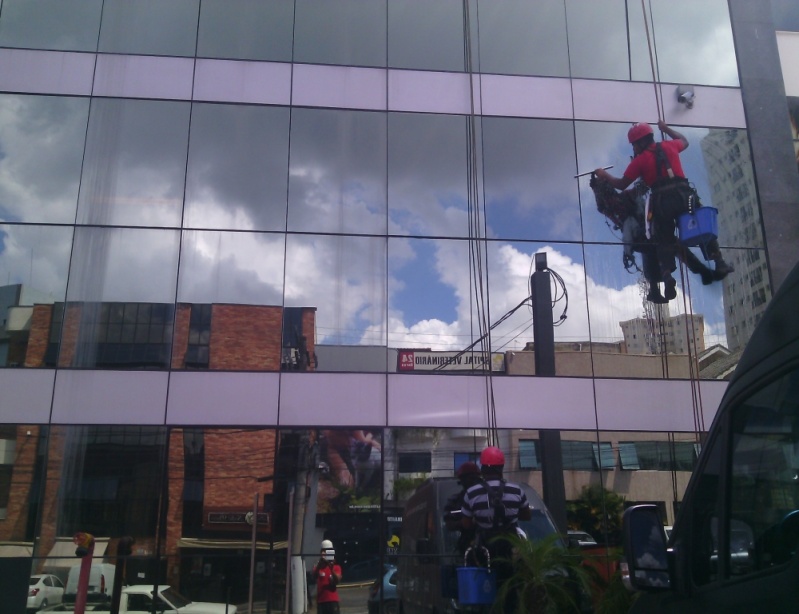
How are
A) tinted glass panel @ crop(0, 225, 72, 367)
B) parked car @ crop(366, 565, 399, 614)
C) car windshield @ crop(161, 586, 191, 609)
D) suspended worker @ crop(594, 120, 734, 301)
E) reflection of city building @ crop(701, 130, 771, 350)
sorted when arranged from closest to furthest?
car windshield @ crop(161, 586, 191, 609), parked car @ crop(366, 565, 399, 614), tinted glass panel @ crop(0, 225, 72, 367), suspended worker @ crop(594, 120, 734, 301), reflection of city building @ crop(701, 130, 771, 350)

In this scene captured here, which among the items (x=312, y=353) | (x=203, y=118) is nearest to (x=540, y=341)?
(x=312, y=353)

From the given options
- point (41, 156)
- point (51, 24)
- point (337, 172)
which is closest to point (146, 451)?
point (41, 156)

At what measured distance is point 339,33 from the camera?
16031 millimetres

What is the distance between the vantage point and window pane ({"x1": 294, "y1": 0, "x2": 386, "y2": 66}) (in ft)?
52.3

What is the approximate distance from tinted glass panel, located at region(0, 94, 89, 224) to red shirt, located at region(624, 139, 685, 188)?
11.0 metres

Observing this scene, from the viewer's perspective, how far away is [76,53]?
1558 cm

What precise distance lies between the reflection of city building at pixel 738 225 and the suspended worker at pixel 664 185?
1.37ft

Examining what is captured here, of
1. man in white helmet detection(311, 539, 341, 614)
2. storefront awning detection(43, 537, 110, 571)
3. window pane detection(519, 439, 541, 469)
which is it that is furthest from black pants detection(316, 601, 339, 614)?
window pane detection(519, 439, 541, 469)

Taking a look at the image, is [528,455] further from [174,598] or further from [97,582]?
[97,582]

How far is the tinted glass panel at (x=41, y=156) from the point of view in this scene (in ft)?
48.7

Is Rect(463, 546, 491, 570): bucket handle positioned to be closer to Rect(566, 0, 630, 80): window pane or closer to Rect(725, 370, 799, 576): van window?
Rect(725, 370, 799, 576): van window

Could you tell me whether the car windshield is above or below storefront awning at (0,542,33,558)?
below

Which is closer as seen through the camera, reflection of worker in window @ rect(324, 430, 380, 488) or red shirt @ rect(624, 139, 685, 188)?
reflection of worker in window @ rect(324, 430, 380, 488)

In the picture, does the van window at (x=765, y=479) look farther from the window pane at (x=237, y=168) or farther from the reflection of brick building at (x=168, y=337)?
the window pane at (x=237, y=168)
